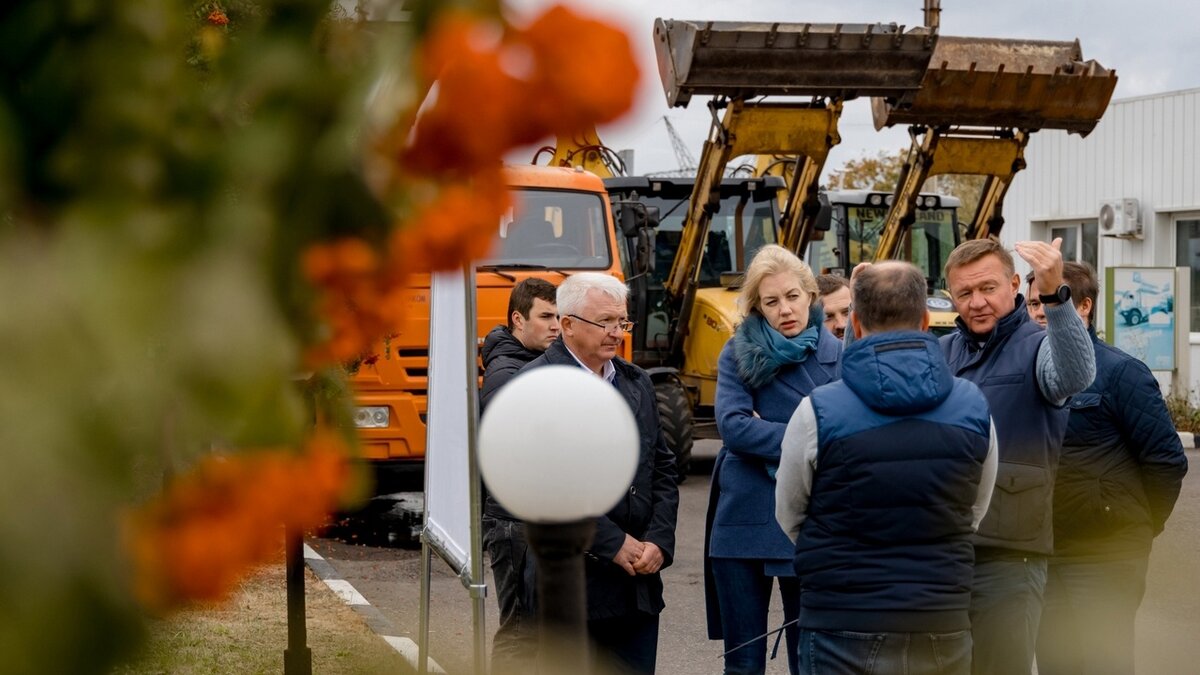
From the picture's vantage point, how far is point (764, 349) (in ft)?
16.6

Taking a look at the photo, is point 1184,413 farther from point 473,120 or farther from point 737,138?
point 473,120

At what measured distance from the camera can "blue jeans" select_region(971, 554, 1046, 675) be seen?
169 inches

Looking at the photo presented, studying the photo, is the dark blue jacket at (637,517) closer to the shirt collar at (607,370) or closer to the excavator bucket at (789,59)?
the shirt collar at (607,370)

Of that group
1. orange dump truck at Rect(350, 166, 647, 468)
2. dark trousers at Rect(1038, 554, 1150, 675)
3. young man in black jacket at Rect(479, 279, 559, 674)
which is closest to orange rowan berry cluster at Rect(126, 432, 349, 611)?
young man in black jacket at Rect(479, 279, 559, 674)

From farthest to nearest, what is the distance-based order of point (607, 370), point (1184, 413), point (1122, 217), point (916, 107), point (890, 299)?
point (1122, 217)
point (1184, 413)
point (916, 107)
point (607, 370)
point (890, 299)

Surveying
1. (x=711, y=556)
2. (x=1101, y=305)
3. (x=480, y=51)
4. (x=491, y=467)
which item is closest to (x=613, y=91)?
(x=480, y=51)

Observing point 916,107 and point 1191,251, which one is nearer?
point 916,107

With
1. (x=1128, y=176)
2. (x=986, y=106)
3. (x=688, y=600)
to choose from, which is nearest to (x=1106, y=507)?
(x=688, y=600)

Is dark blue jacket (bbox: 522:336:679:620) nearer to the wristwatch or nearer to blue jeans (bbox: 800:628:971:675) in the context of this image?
blue jeans (bbox: 800:628:971:675)

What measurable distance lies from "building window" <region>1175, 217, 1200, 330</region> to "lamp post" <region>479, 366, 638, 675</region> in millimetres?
24607

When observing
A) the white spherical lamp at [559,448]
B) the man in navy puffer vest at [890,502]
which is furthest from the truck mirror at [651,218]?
the white spherical lamp at [559,448]

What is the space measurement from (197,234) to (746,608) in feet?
14.9

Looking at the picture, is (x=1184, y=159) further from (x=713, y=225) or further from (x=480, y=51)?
(x=480, y=51)

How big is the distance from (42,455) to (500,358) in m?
4.88
